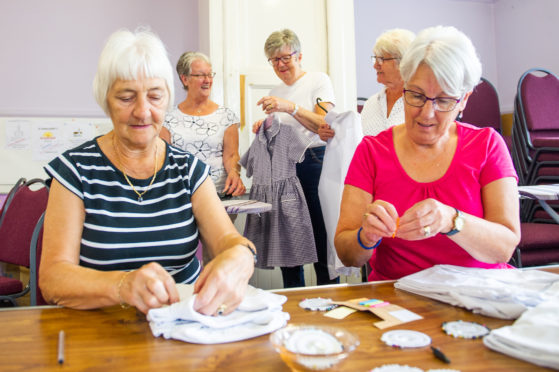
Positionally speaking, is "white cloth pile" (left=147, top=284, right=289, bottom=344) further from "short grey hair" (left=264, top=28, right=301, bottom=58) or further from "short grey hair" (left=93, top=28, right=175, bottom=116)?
"short grey hair" (left=264, top=28, right=301, bottom=58)

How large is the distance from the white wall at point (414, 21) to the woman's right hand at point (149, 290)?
441cm

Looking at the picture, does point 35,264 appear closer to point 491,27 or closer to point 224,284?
point 224,284

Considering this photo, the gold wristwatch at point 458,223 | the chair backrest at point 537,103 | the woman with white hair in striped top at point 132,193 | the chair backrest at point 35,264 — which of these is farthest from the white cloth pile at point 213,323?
the chair backrest at point 537,103

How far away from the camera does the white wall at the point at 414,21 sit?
505cm

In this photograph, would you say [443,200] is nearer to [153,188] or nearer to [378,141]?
[378,141]

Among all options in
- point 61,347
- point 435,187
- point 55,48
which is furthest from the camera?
point 55,48

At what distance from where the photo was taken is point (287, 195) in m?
2.57

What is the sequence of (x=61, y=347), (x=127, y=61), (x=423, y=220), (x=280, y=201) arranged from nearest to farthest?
(x=61, y=347) < (x=423, y=220) < (x=127, y=61) < (x=280, y=201)

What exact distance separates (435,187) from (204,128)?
5.74ft

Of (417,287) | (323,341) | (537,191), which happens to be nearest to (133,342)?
(323,341)

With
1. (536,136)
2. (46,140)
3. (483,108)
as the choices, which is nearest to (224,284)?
(536,136)

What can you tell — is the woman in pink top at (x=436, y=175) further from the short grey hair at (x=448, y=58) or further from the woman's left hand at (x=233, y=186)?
the woman's left hand at (x=233, y=186)

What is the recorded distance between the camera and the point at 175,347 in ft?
2.51

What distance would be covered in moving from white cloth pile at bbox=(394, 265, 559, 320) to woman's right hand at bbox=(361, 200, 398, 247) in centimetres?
12
